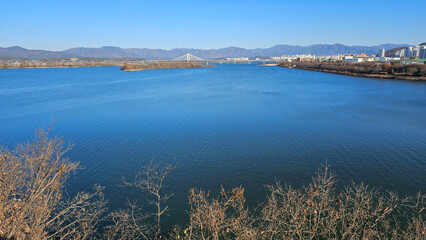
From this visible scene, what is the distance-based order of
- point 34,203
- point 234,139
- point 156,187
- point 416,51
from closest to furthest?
1. point 34,203
2. point 156,187
3. point 234,139
4. point 416,51

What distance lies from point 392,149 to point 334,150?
2738 millimetres

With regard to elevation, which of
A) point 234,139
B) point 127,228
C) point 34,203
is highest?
point 34,203

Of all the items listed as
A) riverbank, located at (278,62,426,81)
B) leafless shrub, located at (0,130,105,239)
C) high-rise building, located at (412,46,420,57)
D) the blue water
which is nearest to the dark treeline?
leafless shrub, located at (0,130,105,239)

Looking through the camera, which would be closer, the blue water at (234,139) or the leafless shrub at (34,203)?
the leafless shrub at (34,203)

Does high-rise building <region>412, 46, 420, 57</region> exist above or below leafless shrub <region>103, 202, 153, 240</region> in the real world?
above

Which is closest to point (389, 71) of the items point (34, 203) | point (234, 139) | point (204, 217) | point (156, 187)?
point (234, 139)

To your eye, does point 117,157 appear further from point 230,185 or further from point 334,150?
point 334,150

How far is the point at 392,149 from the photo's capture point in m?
11.7

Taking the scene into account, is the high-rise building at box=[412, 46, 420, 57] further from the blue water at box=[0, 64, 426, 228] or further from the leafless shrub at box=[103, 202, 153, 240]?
the leafless shrub at box=[103, 202, 153, 240]

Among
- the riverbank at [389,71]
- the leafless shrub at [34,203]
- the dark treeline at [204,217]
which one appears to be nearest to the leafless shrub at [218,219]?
the dark treeline at [204,217]

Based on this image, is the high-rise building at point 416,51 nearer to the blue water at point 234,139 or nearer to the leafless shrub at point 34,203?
the blue water at point 234,139

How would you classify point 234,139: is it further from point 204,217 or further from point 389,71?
point 389,71

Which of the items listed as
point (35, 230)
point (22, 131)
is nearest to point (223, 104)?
point (22, 131)

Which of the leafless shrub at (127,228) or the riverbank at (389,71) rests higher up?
the riverbank at (389,71)
